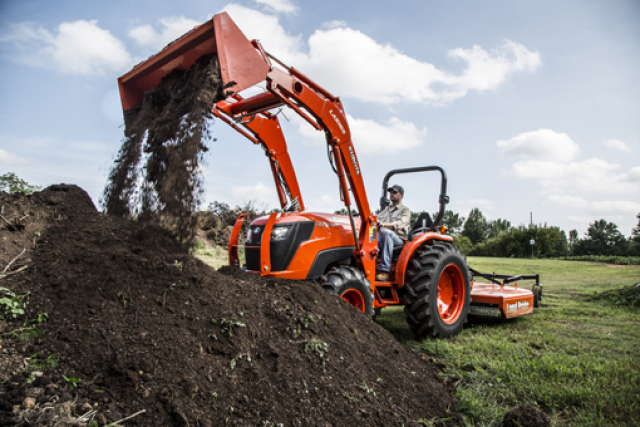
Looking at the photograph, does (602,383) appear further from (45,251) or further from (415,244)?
(45,251)

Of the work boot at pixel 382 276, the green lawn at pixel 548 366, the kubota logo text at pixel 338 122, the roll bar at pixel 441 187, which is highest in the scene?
the kubota logo text at pixel 338 122

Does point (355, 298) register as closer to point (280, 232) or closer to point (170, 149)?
point (280, 232)

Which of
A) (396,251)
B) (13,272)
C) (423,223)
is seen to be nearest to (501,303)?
(423,223)

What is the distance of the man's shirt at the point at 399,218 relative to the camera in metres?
5.53

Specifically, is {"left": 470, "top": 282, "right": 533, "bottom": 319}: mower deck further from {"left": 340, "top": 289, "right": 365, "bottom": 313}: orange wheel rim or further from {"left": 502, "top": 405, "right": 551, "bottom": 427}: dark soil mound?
{"left": 502, "top": 405, "right": 551, "bottom": 427}: dark soil mound

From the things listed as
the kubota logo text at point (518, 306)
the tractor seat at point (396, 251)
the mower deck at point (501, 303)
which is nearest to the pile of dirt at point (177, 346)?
the tractor seat at point (396, 251)

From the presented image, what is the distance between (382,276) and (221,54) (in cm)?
322

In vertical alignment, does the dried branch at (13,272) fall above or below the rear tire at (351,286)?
above

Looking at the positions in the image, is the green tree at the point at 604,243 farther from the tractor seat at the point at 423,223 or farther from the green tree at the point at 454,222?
the tractor seat at the point at 423,223

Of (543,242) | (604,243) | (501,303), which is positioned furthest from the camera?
(604,243)

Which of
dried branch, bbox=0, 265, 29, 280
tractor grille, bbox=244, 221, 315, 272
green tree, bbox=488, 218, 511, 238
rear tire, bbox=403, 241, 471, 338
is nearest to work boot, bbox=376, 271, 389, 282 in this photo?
rear tire, bbox=403, 241, 471, 338

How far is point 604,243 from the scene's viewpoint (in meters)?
54.0

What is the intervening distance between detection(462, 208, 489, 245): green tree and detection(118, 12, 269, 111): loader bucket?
61691 millimetres

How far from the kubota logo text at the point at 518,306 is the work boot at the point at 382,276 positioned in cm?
215
